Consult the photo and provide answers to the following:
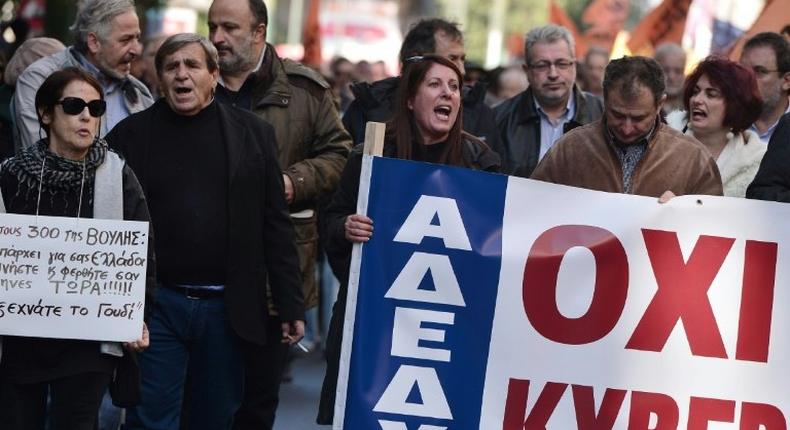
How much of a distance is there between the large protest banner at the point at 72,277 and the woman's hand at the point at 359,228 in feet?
2.52

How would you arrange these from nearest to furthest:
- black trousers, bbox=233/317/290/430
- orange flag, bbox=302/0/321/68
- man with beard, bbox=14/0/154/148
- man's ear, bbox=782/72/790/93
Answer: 1. black trousers, bbox=233/317/290/430
2. man with beard, bbox=14/0/154/148
3. man's ear, bbox=782/72/790/93
4. orange flag, bbox=302/0/321/68

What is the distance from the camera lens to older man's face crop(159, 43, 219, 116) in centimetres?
737

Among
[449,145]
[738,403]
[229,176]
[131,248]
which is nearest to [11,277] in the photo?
[131,248]

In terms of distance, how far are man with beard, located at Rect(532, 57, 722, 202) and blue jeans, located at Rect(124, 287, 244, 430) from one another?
1599 mm

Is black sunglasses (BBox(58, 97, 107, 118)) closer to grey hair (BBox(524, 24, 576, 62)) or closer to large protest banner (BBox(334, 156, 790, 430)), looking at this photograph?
large protest banner (BBox(334, 156, 790, 430))

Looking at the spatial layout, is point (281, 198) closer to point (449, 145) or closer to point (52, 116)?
point (449, 145)

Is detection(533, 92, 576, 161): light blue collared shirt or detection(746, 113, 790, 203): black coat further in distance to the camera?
detection(533, 92, 576, 161): light blue collared shirt

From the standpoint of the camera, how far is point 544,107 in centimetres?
979

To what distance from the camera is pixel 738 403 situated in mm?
6645

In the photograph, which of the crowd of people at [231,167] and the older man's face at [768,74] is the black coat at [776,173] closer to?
the crowd of people at [231,167]

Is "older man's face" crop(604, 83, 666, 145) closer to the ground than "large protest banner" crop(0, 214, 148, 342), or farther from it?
farther from it

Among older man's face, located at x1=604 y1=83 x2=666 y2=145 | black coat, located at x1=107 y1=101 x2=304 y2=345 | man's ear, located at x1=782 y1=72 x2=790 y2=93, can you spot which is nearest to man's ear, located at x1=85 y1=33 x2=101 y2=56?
black coat, located at x1=107 y1=101 x2=304 y2=345

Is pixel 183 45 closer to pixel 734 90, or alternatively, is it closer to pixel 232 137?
pixel 232 137

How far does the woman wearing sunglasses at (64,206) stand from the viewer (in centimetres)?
651
